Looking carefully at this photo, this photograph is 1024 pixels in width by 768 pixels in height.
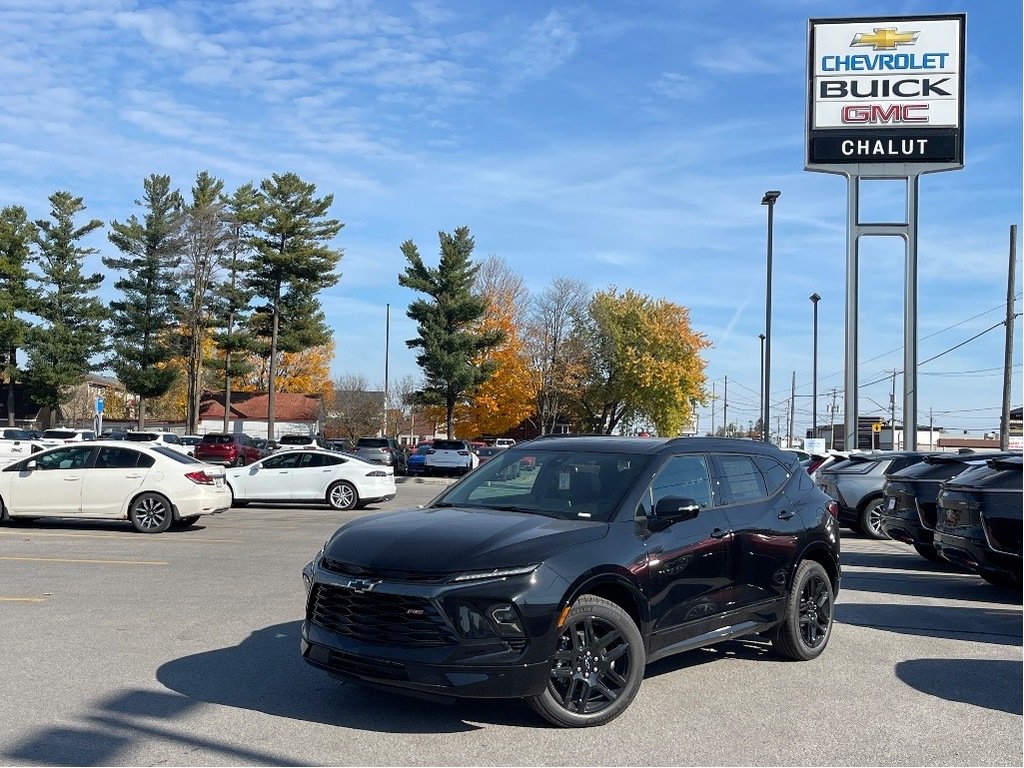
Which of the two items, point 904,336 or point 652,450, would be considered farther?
point 904,336

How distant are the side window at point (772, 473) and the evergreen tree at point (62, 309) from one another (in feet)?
198

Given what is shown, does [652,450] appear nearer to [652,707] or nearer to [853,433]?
[652,707]

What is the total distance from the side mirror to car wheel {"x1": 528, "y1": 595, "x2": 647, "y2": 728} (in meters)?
0.72

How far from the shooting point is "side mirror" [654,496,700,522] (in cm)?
670

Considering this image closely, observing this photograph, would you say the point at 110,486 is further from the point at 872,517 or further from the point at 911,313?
the point at 911,313

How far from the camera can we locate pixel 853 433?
3431 cm

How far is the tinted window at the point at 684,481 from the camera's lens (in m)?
7.06

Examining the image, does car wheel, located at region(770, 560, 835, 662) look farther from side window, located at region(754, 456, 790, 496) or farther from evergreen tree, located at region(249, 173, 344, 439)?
evergreen tree, located at region(249, 173, 344, 439)

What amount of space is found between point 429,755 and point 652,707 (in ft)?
5.47

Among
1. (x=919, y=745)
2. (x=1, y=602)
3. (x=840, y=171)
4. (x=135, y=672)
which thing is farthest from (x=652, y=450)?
(x=840, y=171)

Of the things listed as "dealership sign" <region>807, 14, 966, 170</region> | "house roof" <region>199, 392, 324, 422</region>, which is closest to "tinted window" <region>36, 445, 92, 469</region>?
"dealership sign" <region>807, 14, 966, 170</region>

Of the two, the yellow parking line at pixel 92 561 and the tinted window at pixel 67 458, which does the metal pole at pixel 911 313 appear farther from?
the yellow parking line at pixel 92 561

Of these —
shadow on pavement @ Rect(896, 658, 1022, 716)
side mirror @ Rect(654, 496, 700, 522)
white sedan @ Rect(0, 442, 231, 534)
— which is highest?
side mirror @ Rect(654, 496, 700, 522)

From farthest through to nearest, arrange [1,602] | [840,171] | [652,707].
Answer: [840,171] → [1,602] → [652,707]
